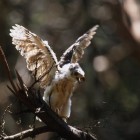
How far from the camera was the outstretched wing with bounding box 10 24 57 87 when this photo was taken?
341cm

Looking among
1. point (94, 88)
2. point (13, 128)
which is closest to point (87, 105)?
point (94, 88)

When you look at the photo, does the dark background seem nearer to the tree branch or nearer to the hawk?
the hawk

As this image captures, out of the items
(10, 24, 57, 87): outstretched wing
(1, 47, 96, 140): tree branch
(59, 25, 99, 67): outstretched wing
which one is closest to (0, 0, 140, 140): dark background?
(59, 25, 99, 67): outstretched wing

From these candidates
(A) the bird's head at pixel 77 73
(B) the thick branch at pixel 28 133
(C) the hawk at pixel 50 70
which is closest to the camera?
(B) the thick branch at pixel 28 133

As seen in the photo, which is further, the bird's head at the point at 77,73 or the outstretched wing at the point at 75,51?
the outstretched wing at the point at 75,51

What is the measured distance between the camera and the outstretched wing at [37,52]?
3408 mm

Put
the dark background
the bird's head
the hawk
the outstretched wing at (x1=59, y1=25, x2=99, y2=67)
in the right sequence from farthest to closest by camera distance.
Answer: the dark background
the outstretched wing at (x1=59, y1=25, x2=99, y2=67)
the hawk
the bird's head

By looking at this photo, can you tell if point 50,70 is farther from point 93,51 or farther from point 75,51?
point 93,51

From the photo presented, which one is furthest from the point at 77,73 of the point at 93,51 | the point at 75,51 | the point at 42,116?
the point at 93,51

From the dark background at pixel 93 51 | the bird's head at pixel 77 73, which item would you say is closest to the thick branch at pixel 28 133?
the bird's head at pixel 77 73

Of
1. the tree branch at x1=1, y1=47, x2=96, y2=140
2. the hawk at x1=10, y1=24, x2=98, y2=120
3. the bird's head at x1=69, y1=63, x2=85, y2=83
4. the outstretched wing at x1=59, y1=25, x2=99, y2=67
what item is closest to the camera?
the tree branch at x1=1, y1=47, x2=96, y2=140

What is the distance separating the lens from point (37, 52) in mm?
3449

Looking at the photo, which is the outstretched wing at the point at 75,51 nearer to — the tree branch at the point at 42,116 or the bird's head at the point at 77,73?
the bird's head at the point at 77,73

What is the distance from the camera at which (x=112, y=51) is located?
789 cm
